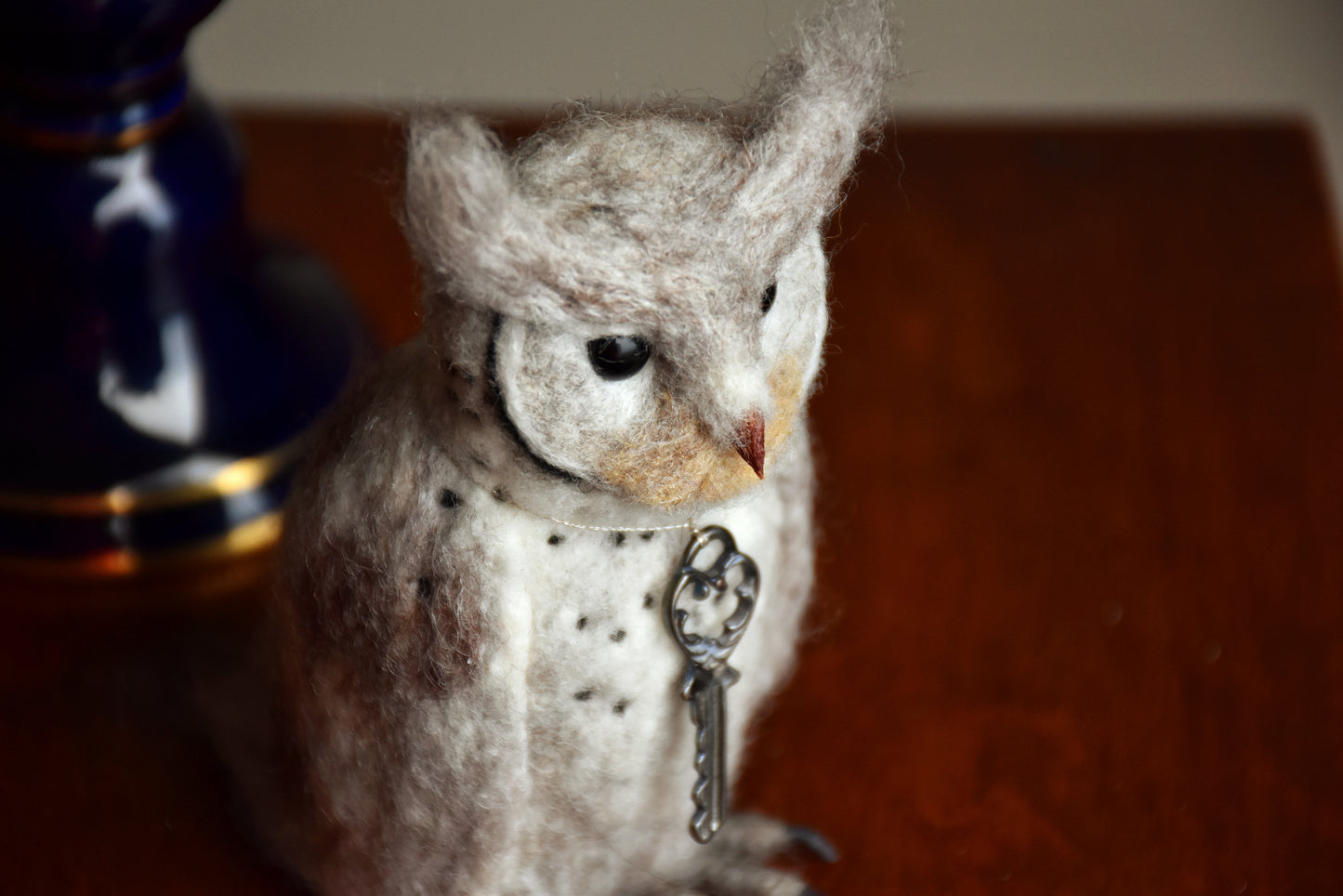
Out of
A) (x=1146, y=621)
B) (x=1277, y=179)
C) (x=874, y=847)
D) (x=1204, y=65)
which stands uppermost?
(x=1204, y=65)

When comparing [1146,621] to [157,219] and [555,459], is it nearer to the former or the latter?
[555,459]

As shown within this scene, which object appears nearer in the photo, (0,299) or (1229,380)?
(0,299)

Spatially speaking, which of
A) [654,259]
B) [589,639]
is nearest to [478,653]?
[589,639]

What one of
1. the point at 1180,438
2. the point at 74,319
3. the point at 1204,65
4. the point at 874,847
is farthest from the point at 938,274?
the point at 1204,65

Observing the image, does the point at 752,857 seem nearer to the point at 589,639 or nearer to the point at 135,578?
the point at 589,639

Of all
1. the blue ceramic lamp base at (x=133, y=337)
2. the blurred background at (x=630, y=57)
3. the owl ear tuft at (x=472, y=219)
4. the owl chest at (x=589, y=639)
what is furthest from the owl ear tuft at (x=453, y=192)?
the blurred background at (x=630, y=57)

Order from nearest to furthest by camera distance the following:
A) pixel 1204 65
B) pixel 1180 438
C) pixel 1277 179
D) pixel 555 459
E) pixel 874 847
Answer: pixel 555 459, pixel 874 847, pixel 1180 438, pixel 1277 179, pixel 1204 65
